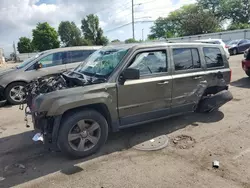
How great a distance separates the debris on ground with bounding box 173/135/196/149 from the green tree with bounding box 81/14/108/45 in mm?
68138

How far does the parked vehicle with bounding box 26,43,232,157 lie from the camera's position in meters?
3.82

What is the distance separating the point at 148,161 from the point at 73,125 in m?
1.34

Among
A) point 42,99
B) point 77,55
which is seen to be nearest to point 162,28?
point 77,55

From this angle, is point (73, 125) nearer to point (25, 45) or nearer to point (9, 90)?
point (9, 90)

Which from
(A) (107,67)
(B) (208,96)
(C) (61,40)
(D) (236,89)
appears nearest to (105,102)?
(A) (107,67)

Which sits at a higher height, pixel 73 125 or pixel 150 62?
pixel 150 62

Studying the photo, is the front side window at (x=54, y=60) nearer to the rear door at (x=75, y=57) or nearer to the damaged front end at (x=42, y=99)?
the rear door at (x=75, y=57)

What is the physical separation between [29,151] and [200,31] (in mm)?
54483

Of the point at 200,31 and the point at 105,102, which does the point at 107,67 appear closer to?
the point at 105,102

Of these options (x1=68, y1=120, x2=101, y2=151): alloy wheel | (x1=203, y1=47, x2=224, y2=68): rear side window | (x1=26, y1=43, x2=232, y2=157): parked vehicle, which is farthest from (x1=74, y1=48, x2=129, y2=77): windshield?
(x1=203, y1=47, x2=224, y2=68): rear side window

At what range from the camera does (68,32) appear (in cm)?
7744

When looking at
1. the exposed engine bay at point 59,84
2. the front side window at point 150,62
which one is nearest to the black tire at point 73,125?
the exposed engine bay at point 59,84

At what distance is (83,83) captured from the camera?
13.4 feet

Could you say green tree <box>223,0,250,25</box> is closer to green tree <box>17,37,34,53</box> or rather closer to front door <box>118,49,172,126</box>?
green tree <box>17,37,34,53</box>
